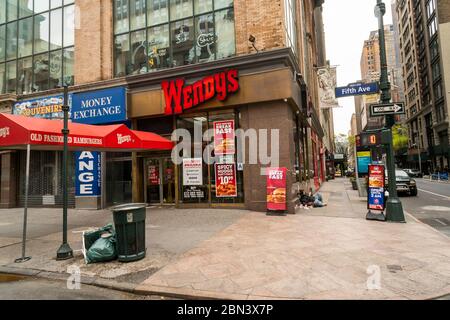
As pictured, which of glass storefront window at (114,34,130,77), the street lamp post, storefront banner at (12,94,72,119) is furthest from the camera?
storefront banner at (12,94,72,119)

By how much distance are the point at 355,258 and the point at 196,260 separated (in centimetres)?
308

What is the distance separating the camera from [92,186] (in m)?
14.5

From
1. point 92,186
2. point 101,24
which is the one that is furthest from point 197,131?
point 101,24

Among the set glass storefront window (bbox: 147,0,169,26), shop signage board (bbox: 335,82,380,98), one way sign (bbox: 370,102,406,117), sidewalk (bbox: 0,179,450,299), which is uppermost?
glass storefront window (bbox: 147,0,169,26)

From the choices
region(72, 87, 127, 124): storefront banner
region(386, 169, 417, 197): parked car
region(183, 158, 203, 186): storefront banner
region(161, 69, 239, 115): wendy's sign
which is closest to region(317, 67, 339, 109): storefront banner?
region(386, 169, 417, 197): parked car

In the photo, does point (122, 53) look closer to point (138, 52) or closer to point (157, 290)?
point (138, 52)

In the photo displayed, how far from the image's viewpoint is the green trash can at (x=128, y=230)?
19.9 feet

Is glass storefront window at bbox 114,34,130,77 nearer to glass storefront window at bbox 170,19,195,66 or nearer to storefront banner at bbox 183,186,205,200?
glass storefront window at bbox 170,19,195,66

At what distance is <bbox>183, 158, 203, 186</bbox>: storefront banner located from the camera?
1298 cm

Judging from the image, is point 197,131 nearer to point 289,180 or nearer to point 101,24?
point 289,180

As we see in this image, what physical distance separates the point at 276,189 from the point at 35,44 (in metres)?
15.7

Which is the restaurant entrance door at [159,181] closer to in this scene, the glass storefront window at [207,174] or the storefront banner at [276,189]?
the glass storefront window at [207,174]

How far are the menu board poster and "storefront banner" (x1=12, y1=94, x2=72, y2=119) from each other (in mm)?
8027

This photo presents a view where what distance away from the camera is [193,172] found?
1309 cm
